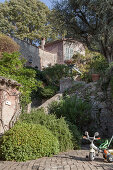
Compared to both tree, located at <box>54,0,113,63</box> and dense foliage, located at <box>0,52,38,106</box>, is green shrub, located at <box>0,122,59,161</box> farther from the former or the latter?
tree, located at <box>54,0,113,63</box>

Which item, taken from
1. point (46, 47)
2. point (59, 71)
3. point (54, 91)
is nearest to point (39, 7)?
point (46, 47)

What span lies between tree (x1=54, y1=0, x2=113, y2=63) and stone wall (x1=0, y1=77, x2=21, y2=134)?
755 centimetres

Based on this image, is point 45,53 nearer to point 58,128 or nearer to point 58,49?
point 58,49

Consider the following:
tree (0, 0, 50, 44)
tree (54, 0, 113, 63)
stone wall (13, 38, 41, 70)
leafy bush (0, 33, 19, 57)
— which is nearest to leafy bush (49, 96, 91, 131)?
tree (54, 0, 113, 63)

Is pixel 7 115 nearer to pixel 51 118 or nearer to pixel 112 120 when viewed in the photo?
pixel 51 118

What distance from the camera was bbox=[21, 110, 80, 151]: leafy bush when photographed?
5633 millimetres

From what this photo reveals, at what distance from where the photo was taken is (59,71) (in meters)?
13.5

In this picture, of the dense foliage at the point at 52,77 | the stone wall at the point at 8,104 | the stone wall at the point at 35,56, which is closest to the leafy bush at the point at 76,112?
the stone wall at the point at 8,104

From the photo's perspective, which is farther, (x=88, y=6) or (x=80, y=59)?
(x=80, y=59)

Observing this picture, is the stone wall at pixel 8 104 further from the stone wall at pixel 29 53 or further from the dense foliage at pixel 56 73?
the stone wall at pixel 29 53

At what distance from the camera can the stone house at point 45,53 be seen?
17.4 meters

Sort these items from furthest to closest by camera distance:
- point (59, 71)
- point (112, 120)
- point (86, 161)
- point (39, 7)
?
point (39, 7)
point (59, 71)
point (112, 120)
point (86, 161)

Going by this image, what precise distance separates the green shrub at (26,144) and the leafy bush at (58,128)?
0.68 meters

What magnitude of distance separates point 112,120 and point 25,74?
4.67 m
